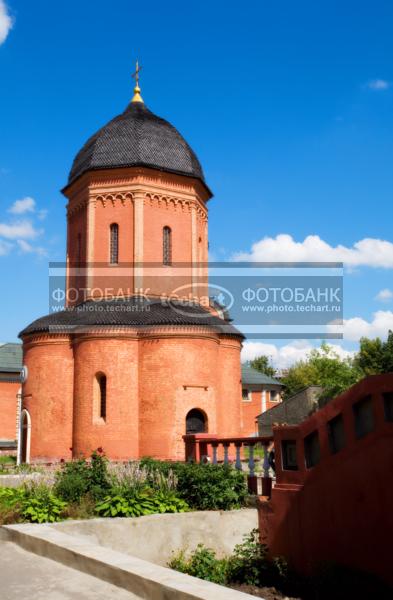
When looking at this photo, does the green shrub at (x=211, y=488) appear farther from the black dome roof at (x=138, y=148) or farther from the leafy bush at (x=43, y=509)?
the black dome roof at (x=138, y=148)

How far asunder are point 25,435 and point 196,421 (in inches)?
257

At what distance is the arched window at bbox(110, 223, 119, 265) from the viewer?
922 inches

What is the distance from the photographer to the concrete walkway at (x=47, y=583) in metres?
4.79

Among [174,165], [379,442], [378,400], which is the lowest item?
[379,442]

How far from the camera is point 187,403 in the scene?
66.8 ft

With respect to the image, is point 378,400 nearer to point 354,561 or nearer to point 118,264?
point 354,561

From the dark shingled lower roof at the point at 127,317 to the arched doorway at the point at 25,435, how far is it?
10.1ft

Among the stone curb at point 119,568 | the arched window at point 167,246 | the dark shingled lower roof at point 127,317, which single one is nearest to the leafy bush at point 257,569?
the stone curb at point 119,568

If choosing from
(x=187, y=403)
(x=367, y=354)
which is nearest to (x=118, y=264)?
(x=187, y=403)

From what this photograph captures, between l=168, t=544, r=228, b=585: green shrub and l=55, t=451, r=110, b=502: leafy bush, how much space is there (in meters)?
1.51

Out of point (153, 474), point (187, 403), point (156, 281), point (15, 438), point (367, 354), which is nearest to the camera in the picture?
point (153, 474)

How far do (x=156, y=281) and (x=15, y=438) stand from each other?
15704mm

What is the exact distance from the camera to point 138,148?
2378 cm

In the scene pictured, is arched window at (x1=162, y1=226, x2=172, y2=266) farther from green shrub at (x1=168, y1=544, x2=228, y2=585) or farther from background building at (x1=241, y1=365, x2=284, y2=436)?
background building at (x1=241, y1=365, x2=284, y2=436)
